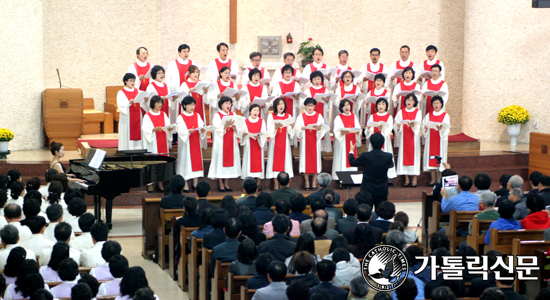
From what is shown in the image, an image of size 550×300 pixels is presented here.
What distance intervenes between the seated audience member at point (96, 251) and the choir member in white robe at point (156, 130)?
4.45m

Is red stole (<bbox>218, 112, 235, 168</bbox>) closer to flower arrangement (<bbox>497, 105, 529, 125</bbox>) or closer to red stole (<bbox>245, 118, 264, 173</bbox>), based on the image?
red stole (<bbox>245, 118, 264, 173</bbox>)

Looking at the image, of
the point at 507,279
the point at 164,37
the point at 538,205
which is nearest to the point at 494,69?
the point at 164,37

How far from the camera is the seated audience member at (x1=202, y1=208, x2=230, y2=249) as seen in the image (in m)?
6.28

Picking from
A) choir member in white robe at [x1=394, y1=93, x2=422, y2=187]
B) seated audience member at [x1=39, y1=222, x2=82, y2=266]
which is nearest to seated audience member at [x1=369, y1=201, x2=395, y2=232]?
seated audience member at [x1=39, y1=222, x2=82, y2=266]

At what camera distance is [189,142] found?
34.4 ft

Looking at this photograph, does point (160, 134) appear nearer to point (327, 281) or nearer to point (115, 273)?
point (115, 273)

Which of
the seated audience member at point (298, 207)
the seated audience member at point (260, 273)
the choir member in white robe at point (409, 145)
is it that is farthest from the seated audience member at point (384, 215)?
the choir member in white robe at point (409, 145)

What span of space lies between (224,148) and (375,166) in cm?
289

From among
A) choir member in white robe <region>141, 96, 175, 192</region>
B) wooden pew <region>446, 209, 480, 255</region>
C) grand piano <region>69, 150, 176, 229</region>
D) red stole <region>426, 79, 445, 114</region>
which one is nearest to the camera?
wooden pew <region>446, 209, 480, 255</region>

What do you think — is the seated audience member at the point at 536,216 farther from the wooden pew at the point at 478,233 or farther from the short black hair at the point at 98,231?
the short black hair at the point at 98,231

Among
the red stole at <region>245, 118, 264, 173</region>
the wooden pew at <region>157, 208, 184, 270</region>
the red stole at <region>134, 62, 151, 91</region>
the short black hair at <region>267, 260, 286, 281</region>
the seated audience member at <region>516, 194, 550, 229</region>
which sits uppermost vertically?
the red stole at <region>134, 62, 151, 91</region>

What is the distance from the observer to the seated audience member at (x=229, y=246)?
5.89 meters

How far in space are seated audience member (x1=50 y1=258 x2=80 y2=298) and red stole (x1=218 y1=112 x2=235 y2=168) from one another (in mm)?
5739

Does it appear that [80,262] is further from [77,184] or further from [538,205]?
[538,205]
